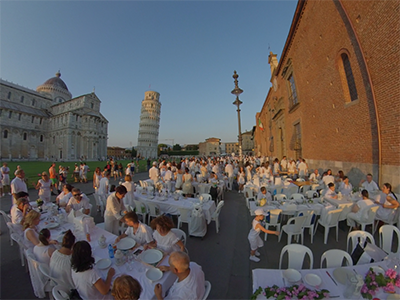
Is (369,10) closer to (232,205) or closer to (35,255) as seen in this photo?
(232,205)

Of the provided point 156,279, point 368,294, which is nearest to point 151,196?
point 156,279

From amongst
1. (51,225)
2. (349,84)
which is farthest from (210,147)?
(51,225)

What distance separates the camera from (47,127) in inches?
2586

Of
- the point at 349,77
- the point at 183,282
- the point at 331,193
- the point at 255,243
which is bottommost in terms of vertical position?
the point at 255,243

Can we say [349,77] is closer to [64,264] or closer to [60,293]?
[64,264]

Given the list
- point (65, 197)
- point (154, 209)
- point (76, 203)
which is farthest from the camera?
point (154, 209)

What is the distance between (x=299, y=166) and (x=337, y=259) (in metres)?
11.2

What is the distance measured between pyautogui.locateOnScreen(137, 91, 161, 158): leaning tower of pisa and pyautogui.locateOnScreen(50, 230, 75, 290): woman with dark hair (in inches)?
3496

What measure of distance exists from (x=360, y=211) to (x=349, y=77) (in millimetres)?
8070

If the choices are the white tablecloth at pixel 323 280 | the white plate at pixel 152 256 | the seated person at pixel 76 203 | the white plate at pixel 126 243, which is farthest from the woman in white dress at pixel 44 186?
the white tablecloth at pixel 323 280

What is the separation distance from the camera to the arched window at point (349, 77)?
375 inches

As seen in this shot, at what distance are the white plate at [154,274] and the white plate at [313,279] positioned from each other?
204 cm

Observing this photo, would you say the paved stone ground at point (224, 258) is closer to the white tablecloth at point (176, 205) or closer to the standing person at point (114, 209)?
the white tablecloth at point (176, 205)

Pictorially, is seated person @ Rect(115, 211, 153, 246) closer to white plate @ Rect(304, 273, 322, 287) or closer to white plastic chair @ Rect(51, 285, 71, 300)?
white plastic chair @ Rect(51, 285, 71, 300)
